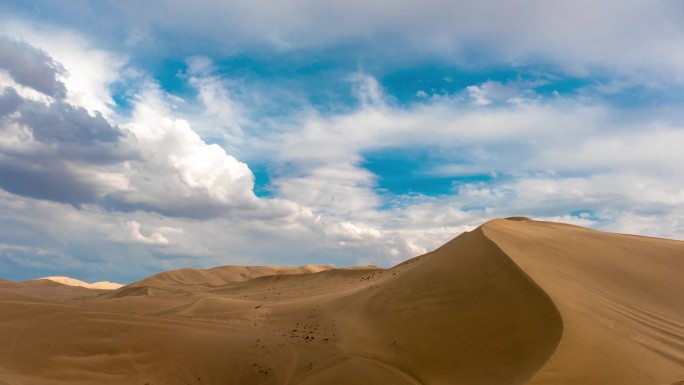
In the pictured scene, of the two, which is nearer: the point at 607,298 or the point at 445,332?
the point at 445,332

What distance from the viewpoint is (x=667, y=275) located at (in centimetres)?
1447

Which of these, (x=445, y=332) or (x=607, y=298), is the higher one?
(x=607, y=298)

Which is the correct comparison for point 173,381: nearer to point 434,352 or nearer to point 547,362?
point 434,352

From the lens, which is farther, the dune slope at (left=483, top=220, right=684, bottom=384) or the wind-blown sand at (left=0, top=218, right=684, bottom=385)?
the wind-blown sand at (left=0, top=218, right=684, bottom=385)

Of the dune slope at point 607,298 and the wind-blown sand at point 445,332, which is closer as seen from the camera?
the dune slope at point 607,298

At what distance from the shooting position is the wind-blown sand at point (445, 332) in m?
8.68

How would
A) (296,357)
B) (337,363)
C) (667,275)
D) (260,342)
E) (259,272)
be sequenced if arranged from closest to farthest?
(337,363)
(296,357)
(260,342)
(667,275)
(259,272)

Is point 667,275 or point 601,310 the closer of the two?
point 601,310

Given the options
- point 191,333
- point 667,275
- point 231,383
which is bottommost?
point 231,383

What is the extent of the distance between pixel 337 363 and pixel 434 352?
7.88 feet

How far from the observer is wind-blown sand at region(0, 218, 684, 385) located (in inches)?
342

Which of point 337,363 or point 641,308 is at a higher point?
point 641,308

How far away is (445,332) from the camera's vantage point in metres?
11.0

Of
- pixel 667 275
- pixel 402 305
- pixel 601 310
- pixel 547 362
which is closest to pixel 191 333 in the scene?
pixel 402 305
